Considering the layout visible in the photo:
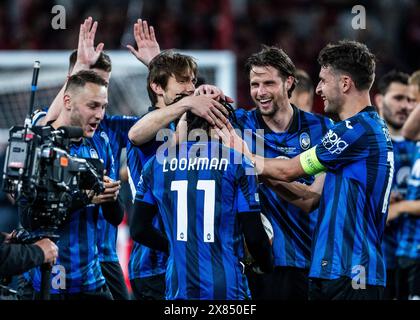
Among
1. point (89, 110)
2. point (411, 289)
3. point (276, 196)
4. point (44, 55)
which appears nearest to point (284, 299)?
point (276, 196)

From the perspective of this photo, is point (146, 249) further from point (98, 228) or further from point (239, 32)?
point (239, 32)

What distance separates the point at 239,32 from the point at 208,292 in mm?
9727

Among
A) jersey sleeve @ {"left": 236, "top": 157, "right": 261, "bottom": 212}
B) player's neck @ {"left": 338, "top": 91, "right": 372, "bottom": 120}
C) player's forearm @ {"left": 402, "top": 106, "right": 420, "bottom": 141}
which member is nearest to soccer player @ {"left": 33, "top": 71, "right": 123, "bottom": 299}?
jersey sleeve @ {"left": 236, "top": 157, "right": 261, "bottom": 212}

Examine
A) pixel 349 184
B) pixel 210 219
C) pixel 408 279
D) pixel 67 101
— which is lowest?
pixel 408 279

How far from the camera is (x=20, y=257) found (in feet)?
15.5

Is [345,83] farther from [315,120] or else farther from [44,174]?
[44,174]

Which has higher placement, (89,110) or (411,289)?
(89,110)

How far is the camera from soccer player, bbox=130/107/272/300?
4719 mm

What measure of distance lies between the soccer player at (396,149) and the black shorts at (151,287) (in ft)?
8.95

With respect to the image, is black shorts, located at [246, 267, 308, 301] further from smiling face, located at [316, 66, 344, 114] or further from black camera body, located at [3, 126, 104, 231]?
black camera body, located at [3, 126, 104, 231]

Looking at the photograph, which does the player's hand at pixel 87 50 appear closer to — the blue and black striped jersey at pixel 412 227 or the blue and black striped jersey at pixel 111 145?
the blue and black striped jersey at pixel 111 145

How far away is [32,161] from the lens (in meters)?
4.62

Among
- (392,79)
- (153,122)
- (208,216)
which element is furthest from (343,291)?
(392,79)

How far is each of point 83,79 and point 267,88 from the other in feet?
3.93
